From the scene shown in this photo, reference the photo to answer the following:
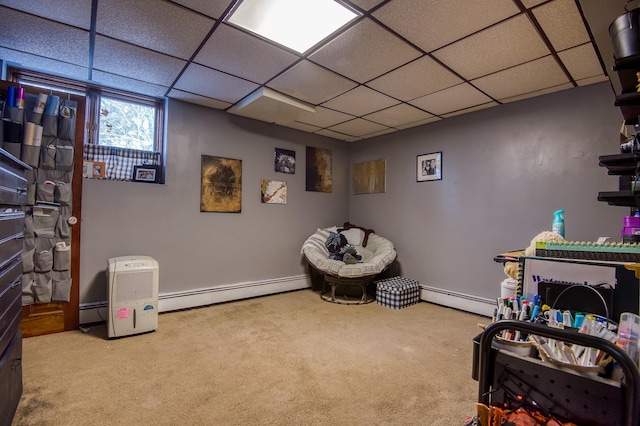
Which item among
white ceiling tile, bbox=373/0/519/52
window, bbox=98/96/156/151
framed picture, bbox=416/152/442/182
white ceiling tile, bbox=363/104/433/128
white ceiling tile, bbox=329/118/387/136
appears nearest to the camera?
white ceiling tile, bbox=373/0/519/52

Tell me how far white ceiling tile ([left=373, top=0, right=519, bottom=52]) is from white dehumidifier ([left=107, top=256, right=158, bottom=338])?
9.12 feet

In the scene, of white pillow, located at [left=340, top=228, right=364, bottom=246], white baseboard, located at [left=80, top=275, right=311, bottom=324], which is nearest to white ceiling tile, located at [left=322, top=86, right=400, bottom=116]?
white pillow, located at [left=340, top=228, right=364, bottom=246]

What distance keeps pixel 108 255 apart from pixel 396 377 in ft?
9.66

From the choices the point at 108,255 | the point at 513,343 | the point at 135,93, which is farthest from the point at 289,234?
the point at 513,343

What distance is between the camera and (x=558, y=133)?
2.99 metres

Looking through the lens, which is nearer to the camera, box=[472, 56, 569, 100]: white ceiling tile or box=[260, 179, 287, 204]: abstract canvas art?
box=[472, 56, 569, 100]: white ceiling tile

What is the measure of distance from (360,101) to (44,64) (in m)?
2.91

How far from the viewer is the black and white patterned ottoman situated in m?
3.64

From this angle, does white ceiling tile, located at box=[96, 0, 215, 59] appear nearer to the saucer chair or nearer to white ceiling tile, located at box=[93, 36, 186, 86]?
white ceiling tile, located at box=[93, 36, 186, 86]

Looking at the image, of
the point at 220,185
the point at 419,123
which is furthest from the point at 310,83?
the point at 419,123

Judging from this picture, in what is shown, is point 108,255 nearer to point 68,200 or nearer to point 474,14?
point 68,200

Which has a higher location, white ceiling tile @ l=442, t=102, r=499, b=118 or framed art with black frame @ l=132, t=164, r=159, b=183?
white ceiling tile @ l=442, t=102, r=499, b=118

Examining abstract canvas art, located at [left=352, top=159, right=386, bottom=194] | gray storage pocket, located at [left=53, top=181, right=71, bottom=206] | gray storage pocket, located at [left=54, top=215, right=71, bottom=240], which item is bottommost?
gray storage pocket, located at [left=54, top=215, right=71, bottom=240]

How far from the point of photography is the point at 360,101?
130 inches
